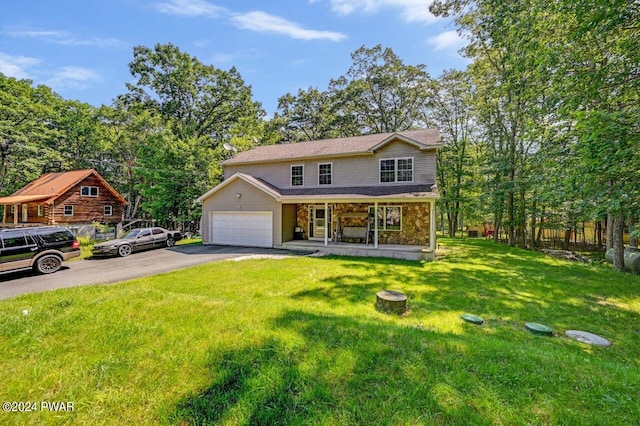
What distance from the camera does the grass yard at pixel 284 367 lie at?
8.13ft

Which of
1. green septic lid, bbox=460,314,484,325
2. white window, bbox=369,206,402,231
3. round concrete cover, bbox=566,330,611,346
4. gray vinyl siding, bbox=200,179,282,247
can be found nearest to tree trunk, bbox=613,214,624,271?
white window, bbox=369,206,402,231

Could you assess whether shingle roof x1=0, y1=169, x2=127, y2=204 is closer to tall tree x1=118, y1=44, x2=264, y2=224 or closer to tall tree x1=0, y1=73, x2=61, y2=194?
tall tree x1=0, y1=73, x2=61, y2=194

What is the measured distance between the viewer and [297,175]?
16406mm

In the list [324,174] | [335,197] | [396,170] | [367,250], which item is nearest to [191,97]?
[324,174]

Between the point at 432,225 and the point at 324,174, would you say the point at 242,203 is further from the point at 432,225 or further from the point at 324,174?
the point at 432,225

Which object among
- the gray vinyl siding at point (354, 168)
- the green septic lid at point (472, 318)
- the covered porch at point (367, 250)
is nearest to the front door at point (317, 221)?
the covered porch at point (367, 250)

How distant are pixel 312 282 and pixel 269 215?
7.34 meters

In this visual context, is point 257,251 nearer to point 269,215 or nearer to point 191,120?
point 269,215

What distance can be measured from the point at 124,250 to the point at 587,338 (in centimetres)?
1638

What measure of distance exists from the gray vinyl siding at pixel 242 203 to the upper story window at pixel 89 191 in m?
13.8

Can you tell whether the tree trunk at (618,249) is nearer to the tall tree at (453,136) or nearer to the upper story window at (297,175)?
the tall tree at (453,136)

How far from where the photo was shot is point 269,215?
48.7ft

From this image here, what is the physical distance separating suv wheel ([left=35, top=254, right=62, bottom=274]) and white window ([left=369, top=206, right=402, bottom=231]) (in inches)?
532

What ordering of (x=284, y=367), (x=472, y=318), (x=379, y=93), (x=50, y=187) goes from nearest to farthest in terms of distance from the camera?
1. (x=284, y=367)
2. (x=472, y=318)
3. (x=50, y=187)
4. (x=379, y=93)
